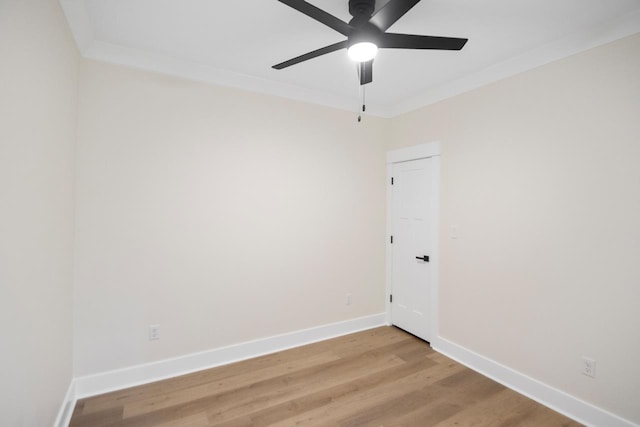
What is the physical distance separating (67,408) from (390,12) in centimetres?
316

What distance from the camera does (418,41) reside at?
1.55 m

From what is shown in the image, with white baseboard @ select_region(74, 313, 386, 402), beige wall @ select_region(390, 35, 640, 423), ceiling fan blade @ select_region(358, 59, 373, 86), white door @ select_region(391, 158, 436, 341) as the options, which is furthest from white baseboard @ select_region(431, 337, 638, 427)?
ceiling fan blade @ select_region(358, 59, 373, 86)

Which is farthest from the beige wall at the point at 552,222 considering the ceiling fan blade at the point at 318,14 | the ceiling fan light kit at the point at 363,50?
the ceiling fan blade at the point at 318,14

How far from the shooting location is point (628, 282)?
1800 millimetres

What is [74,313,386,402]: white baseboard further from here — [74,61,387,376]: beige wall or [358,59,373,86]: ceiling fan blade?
[358,59,373,86]: ceiling fan blade

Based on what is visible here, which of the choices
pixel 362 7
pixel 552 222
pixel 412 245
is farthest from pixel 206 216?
pixel 552 222

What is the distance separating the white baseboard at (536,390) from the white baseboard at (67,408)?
3126mm

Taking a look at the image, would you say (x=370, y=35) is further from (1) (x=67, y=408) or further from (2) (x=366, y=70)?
(1) (x=67, y=408)

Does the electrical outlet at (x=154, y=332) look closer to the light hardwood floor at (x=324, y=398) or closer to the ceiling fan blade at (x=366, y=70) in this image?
the light hardwood floor at (x=324, y=398)

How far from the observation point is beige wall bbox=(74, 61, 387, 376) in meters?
2.21

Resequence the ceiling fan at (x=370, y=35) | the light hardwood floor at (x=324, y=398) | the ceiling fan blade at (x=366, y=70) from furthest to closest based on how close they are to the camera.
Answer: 1. the light hardwood floor at (x=324, y=398)
2. the ceiling fan blade at (x=366, y=70)
3. the ceiling fan at (x=370, y=35)

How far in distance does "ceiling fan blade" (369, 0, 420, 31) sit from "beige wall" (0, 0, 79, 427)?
1498mm

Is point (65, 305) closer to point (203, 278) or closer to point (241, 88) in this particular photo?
point (203, 278)

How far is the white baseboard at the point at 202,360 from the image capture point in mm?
2199
